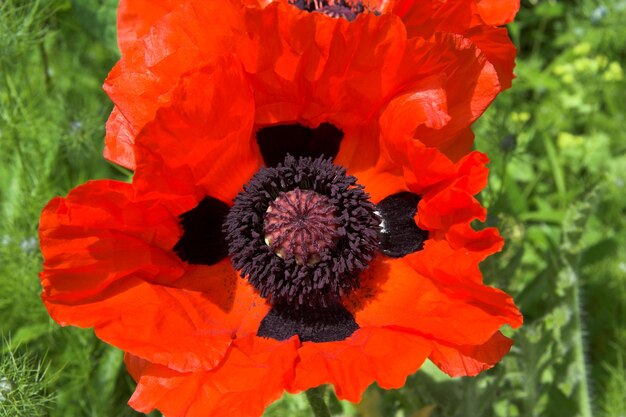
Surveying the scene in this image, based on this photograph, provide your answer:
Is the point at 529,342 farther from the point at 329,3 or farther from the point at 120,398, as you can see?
the point at 120,398

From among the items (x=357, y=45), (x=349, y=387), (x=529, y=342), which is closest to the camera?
(x=349, y=387)

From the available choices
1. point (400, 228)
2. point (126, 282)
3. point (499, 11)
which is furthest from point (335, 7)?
point (126, 282)

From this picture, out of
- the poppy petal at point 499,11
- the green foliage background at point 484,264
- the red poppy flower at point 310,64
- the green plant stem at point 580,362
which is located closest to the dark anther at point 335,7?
the poppy petal at point 499,11

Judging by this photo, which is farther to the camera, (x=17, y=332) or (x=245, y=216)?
(x=17, y=332)

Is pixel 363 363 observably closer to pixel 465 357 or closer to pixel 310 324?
pixel 465 357

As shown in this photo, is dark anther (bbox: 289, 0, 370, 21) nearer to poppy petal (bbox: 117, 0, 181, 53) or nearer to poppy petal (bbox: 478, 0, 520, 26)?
poppy petal (bbox: 478, 0, 520, 26)

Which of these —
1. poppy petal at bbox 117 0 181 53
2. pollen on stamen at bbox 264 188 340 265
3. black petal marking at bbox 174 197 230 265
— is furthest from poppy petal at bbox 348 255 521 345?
poppy petal at bbox 117 0 181 53

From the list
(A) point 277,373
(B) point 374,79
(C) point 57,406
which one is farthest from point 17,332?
(B) point 374,79
